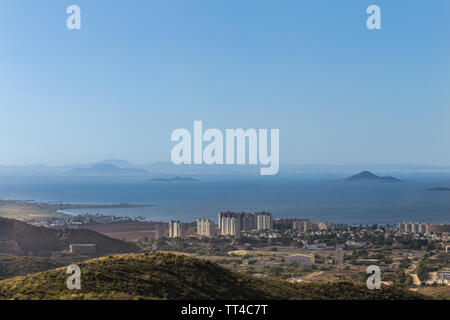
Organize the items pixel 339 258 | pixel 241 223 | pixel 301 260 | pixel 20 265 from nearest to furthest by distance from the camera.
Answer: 1. pixel 20 265
2. pixel 301 260
3. pixel 339 258
4. pixel 241 223

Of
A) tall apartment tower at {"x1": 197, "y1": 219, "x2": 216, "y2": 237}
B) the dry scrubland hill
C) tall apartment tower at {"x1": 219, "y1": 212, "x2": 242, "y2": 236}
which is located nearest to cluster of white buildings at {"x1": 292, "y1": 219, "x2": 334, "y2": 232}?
tall apartment tower at {"x1": 219, "y1": 212, "x2": 242, "y2": 236}

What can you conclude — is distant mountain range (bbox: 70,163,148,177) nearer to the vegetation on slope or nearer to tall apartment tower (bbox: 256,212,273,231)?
tall apartment tower (bbox: 256,212,273,231)

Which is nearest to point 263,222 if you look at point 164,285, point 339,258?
point 339,258

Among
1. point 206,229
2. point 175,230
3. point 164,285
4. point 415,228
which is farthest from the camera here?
point 415,228

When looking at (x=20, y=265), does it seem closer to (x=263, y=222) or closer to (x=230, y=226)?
(x=230, y=226)

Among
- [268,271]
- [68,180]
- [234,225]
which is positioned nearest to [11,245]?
[268,271]

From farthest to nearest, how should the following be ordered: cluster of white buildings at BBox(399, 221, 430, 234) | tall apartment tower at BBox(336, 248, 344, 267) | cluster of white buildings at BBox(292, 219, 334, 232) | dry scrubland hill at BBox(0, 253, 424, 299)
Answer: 1. cluster of white buildings at BBox(292, 219, 334, 232)
2. cluster of white buildings at BBox(399, 221, 430, 234)
3. tall apartment tower at BBox(336, 248, 344, 267)
4. dry scrubland hill at BBox(0, 253, 424, 299)
